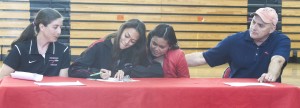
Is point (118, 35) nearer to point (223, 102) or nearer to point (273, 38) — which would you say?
Result: point (223, 102)

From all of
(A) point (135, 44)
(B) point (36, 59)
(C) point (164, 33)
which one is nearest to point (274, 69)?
(C) point (164, 33)

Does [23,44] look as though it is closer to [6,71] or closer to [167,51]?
[6,71]

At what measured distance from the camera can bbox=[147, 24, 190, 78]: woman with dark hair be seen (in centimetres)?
335

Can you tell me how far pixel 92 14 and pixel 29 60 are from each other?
27.1 ft

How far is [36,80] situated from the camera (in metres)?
2.43

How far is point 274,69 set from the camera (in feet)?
9.86

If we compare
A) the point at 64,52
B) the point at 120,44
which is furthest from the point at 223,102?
the point at 64,52

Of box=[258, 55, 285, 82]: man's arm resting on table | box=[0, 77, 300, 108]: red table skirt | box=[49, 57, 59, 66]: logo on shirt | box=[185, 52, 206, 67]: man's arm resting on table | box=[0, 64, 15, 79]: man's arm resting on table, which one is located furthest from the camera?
box=[185, 52, 206, 67]: man's arm resting on table

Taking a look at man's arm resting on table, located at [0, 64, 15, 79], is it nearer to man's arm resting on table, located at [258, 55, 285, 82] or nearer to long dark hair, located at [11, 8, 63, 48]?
long dark hair, located at [11, 8, 63, 48]

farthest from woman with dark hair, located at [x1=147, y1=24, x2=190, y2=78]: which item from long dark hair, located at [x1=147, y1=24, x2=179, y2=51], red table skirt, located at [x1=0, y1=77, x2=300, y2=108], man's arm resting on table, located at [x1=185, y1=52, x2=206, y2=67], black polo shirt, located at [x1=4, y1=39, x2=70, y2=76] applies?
red table skirt, located at [x1=0, y1=77, x2=300, y2=108]

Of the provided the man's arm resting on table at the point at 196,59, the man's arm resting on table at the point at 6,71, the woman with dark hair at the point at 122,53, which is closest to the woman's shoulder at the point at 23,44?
the man's arm resting on table at the point at 6,71

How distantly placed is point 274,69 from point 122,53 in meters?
1.17

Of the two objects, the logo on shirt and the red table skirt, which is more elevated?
the logo on shirt

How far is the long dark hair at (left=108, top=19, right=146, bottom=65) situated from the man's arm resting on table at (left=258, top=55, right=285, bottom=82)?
931 millimetres
